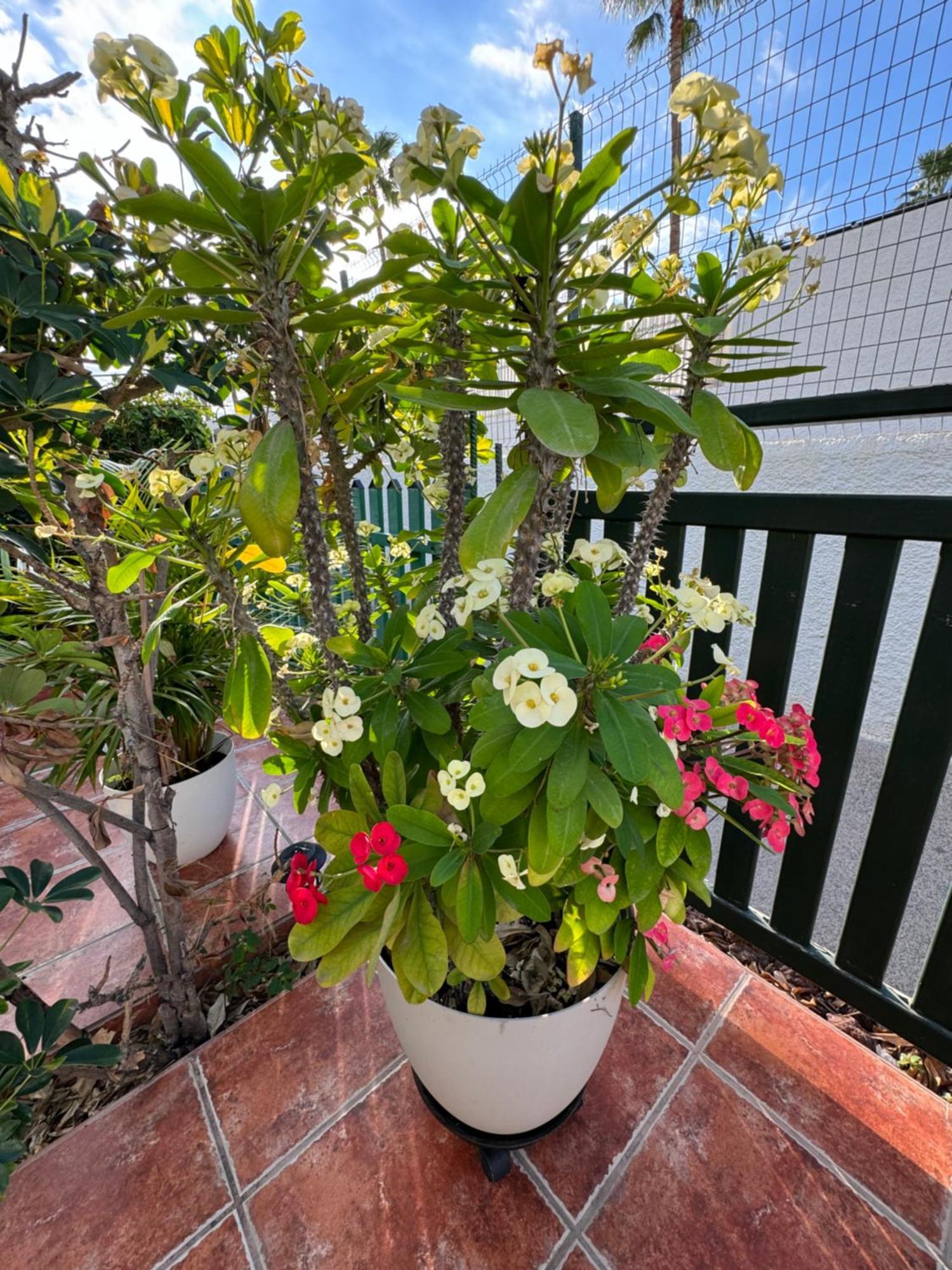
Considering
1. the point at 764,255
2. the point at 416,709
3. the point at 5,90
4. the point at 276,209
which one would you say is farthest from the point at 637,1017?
the point at 5,90

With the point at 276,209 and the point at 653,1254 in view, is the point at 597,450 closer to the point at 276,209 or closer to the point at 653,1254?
the point at 276,209

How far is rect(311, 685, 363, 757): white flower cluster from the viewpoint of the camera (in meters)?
0.82

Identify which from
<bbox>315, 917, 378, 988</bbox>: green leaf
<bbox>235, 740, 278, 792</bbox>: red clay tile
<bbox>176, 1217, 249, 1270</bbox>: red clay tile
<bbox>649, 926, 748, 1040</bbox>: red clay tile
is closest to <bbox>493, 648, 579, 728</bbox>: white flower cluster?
<bbox>315, 917, 378, 988</bbox>: green leaf

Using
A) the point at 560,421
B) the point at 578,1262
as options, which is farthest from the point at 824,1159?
the point at 560,421

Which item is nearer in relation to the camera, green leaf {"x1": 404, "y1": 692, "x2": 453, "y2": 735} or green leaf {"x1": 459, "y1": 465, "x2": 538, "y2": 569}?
green leaf {"x1": 459, "y1": 465, "x2": 538, "y2": 569}

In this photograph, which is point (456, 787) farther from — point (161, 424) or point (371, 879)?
point (161, 424)

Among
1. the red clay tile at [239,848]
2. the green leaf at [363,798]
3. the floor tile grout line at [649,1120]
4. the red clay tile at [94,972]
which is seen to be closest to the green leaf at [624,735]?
the green leaf at [363,798]

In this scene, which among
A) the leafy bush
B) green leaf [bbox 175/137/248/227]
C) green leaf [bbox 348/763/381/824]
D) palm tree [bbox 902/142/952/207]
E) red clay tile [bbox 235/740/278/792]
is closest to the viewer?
green leaf [bbox 175/137/248/227]

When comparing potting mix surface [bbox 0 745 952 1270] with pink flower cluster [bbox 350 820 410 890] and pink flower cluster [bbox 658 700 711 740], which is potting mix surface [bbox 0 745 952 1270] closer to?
pink flower cluster [bbox 350 820 410 890]

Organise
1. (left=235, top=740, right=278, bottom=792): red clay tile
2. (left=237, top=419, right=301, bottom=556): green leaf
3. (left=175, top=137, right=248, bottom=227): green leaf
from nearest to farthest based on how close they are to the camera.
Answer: (left=175, top=137, right=248, bottom=227): green leaf, (left=237, top=419, right=301, bottom=556): green leaf, (left=235, top=740, right=278, bottom=792): red clay tile

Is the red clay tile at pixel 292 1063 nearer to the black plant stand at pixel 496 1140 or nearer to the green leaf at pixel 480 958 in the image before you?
the black plant stand at pixel 496 1140

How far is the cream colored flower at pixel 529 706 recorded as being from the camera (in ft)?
2.04

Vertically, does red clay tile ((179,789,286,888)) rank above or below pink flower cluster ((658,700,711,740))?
below

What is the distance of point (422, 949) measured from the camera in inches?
30.7
